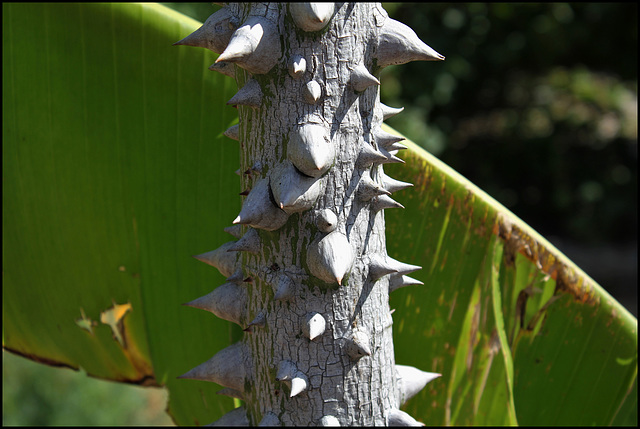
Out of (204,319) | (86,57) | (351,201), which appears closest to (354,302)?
(351,201)

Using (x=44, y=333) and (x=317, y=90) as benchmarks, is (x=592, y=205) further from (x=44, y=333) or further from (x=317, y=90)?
(x=317, y=90)

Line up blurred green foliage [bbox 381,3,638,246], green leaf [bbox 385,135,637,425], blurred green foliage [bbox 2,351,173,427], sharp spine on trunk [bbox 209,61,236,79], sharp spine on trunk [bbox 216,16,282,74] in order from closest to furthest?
sharp spine on trunk [bbox 216,16,282,74] < sharp spine on trunk [bbox 209,61,236,79] < green leaf [bbox 385,135,637,425] < blurred green foliage [bbox 2,351,173,427] < blurred green foliage [bbox 381,3,638,246]

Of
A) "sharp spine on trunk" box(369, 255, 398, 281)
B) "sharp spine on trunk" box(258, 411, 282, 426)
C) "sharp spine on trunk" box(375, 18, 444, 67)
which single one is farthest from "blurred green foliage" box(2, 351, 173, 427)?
"sharp spine on trunk" box(375, 18, 444, 67)

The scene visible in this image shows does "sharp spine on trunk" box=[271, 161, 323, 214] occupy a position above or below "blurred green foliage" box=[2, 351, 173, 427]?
above

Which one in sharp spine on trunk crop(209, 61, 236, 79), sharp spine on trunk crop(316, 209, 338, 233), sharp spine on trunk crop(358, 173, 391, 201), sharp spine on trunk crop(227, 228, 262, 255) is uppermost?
sharp spine on trunk crop(209, 61, 236, 79)

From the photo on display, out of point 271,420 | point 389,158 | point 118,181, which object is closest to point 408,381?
point 271,420

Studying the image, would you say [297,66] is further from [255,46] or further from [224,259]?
[224,259]

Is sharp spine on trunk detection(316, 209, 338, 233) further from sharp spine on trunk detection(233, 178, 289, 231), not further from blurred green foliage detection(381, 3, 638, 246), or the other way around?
blurred green foliage detection(381, 3, 638, 246)

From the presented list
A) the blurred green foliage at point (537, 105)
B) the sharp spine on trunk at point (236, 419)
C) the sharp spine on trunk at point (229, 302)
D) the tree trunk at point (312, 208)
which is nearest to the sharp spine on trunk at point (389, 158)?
the tree trunk at point (312, 208)
